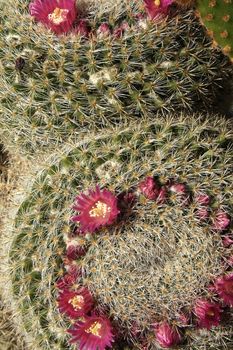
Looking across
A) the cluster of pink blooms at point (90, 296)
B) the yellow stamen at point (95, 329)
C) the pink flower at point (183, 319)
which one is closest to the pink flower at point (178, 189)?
the cluster of pink blooms at point (90, 296)

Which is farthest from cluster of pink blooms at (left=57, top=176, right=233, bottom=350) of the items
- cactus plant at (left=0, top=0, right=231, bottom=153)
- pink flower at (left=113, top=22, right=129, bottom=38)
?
pink flower at (left=113, top=22, right=129, bottom=38)

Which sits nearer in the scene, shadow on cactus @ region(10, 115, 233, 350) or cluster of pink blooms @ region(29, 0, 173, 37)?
shadow on cactus @ region(10, 115, 233, 350)

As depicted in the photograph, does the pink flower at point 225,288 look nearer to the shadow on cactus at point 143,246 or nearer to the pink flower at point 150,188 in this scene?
the shadow on cactus at point 143,246

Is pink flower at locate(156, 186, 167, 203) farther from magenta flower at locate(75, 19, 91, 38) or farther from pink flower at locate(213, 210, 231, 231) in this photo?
magenta flower at locate(75, 19, 91, 38)

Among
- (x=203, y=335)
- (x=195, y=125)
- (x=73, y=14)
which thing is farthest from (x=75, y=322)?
(x=73, y=14)

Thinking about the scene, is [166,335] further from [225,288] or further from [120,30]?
[120,30]

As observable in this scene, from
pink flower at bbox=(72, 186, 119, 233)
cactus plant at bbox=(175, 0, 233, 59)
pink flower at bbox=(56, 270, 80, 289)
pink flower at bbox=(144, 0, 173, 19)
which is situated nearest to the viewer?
pink flower at bbox=(72, 186, 119, 233)
